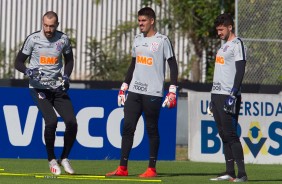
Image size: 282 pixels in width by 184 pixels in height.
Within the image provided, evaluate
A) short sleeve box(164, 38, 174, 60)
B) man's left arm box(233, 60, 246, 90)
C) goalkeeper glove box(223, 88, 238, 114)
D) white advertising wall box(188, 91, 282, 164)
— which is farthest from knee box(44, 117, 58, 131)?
white advertising wall box(188, 91, 282, 164)

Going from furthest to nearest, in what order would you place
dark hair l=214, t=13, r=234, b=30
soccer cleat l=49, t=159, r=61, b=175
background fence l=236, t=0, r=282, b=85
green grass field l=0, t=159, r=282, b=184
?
background fence l=236, t=0, r=282, b=85 < soccer cleat l=49, t=159, r=61, b=175 < dark hair l=214, t=13, r=234, b=30 < green grass field l=0, t=159, r=282, b=184

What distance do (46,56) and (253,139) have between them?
565 cm

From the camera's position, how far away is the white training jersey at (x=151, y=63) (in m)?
14.7

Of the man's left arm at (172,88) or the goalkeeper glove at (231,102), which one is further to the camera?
the man's left arm at (172,88)

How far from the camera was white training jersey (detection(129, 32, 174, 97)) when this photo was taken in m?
14.7

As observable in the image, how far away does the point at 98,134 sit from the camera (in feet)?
62.4

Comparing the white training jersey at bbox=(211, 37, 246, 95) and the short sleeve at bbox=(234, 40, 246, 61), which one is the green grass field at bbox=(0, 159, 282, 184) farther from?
the short sleeve at bbox=(234, 40, 246, 61)

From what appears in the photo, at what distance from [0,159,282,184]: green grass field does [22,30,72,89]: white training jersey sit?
3.70ft

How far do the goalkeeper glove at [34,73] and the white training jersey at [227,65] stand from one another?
213 centimetres

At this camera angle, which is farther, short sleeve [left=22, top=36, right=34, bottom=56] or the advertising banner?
the advertising banner

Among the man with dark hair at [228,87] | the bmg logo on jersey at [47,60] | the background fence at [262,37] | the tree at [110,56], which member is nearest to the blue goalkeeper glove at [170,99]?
the man with dark hair at [228,87]

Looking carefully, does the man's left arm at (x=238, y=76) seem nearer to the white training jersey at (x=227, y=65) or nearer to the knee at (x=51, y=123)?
the white training jersey at (x=227, y=65)

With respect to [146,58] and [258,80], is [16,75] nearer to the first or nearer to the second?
[258,80]

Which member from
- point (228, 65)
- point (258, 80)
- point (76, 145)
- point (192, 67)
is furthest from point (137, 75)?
point (192, 67)
